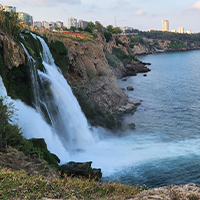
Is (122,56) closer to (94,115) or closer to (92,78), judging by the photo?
(92,78)

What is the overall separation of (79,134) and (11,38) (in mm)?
9938

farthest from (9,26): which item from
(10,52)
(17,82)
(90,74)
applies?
(90,74)

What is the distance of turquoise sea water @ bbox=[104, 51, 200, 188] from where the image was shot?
59.2 ft

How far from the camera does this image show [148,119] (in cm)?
3403

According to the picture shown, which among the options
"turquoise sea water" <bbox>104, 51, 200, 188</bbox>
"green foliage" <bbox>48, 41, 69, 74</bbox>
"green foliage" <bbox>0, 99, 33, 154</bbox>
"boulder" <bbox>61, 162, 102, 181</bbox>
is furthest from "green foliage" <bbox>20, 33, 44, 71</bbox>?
"turquoise sea water" <bbox>104, 51, 200, 188</bbox>

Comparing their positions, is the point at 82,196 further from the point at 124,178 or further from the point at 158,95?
the point at 158,95

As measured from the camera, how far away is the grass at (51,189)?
316 inches

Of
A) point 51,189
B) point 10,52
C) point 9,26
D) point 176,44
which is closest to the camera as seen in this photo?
point 51,189

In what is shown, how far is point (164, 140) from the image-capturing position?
1020 inches

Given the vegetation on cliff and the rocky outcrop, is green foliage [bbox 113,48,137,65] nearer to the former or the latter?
the rocky outcrop

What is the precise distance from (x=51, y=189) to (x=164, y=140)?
19.1m

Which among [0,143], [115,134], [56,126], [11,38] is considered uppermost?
[11,38]

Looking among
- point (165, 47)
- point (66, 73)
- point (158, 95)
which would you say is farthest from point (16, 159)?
point (165, 47)

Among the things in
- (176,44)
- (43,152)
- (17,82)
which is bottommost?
(43,152)
